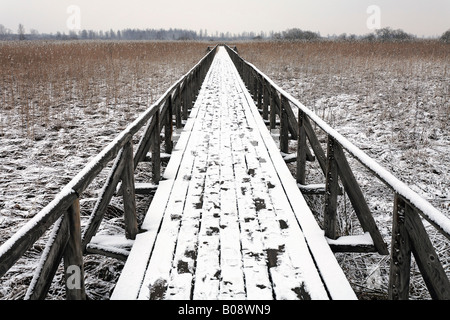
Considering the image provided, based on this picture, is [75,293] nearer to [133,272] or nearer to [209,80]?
[133,272]

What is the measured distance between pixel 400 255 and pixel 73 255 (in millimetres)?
1921

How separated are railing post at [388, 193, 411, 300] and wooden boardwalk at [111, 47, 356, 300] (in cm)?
43

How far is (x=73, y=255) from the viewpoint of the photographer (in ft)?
7.60

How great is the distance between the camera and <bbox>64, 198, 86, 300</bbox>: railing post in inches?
90.0

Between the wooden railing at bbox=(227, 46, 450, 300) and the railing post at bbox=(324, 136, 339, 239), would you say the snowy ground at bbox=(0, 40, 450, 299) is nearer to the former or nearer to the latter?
the railing post at bbox=(324, 136, 339, 239)

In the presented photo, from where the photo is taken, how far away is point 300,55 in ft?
78.4

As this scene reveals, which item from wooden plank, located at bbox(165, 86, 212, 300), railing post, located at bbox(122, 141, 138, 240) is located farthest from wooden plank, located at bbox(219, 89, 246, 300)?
railing post, located at bbox(122, 141, 138, 240)

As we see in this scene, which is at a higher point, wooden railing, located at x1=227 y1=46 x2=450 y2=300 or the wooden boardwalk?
wooden railing, located at x1=227 y1=46 x2=450 y2=300

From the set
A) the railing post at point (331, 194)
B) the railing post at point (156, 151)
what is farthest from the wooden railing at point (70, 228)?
the railing post at point (331, 194)

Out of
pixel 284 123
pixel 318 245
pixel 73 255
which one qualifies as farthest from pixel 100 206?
pixel 284 123

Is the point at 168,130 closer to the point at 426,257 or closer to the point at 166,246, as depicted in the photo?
the point at 166,246

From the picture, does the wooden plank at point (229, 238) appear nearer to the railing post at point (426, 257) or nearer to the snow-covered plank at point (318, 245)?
the snow-covered plank at point (318, 245)
